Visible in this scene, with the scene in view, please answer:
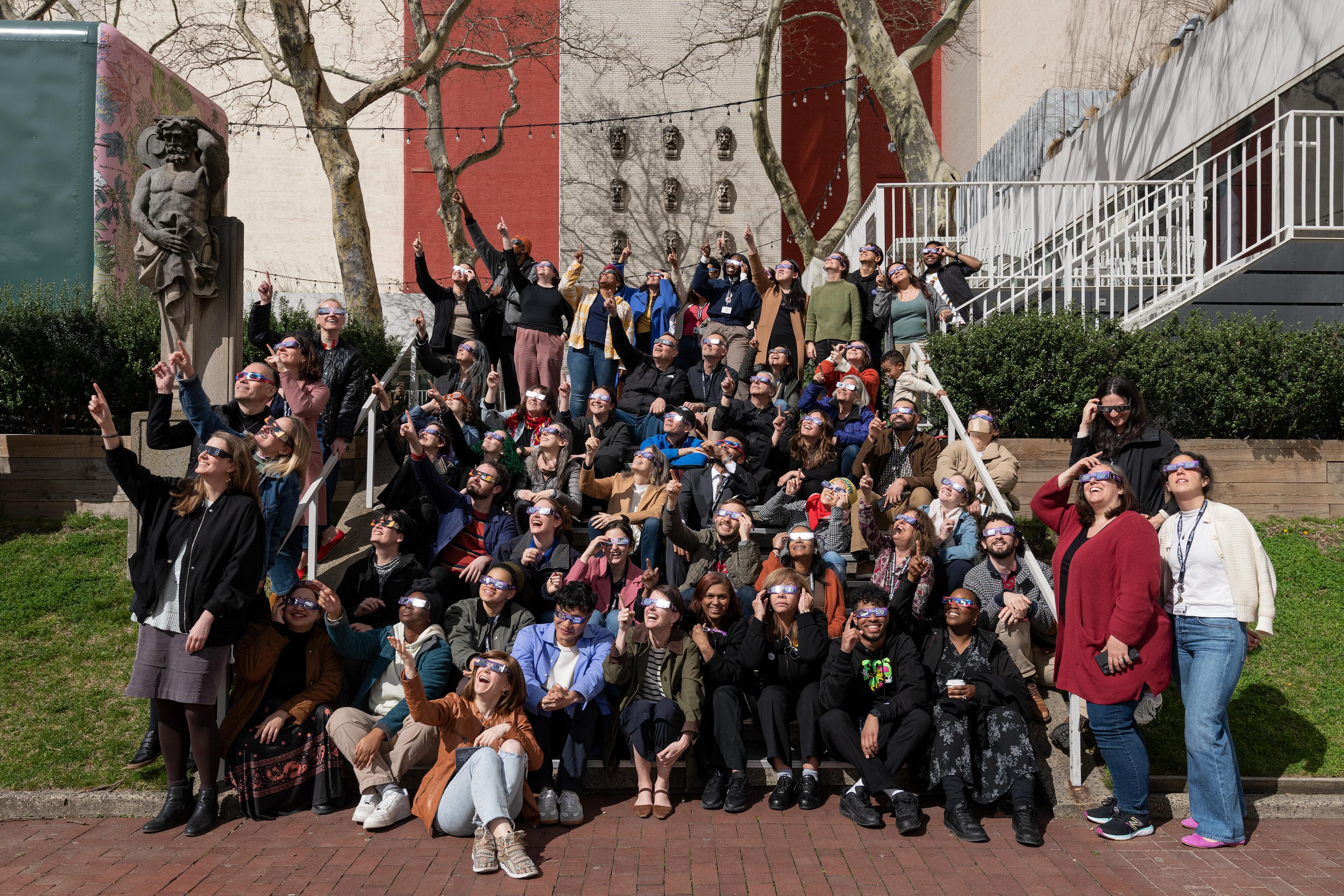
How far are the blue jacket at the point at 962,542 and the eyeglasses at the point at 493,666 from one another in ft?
9.53

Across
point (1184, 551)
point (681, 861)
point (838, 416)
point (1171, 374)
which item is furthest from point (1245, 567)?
point (1171, 374)

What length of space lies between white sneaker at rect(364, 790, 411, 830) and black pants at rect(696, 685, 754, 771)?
5.16ft

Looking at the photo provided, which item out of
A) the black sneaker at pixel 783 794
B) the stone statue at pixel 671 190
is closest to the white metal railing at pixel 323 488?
the black sneaker at pixel 783 794

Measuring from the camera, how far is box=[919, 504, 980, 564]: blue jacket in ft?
22.8

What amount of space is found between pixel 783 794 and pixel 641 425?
431 cm

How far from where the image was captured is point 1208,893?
4.74 meters

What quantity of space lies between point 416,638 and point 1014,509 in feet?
15.0

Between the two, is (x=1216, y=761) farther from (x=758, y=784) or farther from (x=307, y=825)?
(x=307, y=825)

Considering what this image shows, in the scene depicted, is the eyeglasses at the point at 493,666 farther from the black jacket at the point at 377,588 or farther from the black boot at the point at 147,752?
the black boot at the point at 147,752

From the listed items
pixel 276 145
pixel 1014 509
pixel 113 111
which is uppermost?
pixel 276 145

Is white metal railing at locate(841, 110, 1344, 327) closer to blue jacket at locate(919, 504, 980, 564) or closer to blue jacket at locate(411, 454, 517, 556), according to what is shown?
blue jacket at locate(919, 504, 980, 564)

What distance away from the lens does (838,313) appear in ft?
33.9

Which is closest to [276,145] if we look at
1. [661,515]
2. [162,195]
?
[162,195]

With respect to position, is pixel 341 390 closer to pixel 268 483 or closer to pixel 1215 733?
pixel 268 483
